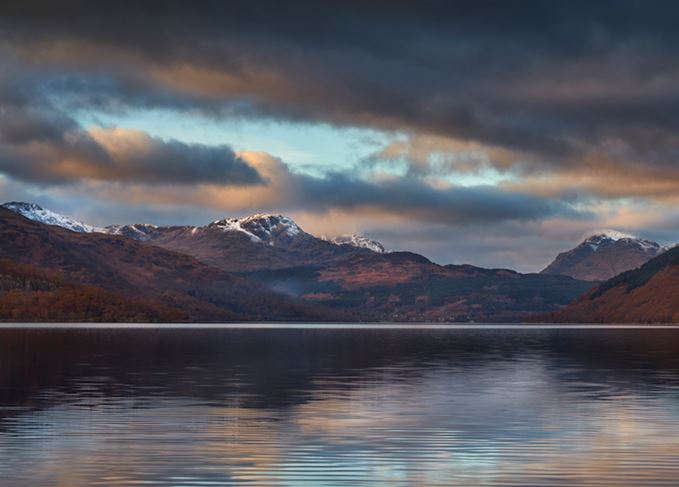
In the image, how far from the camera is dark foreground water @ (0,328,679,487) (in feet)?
148

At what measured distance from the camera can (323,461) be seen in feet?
160

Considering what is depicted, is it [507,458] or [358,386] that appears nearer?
[507,458]

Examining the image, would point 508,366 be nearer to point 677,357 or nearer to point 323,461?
point 677,357

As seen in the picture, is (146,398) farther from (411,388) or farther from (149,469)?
(149,469)

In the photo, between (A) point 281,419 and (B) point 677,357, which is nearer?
(A) point 281,419

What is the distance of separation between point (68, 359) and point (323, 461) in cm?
10324

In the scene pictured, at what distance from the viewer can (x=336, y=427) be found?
207ft

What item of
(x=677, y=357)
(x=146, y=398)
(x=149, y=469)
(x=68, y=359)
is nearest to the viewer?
(x=149, y=469)

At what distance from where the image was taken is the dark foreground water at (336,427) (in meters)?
45.2

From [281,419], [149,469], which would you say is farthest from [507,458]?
[281,419]

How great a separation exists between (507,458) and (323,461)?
8527mm

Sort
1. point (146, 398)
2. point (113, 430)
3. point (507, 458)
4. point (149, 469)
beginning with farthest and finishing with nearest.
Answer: point (146, 398), point (113, 430), point (507, 458), point (149, 469)

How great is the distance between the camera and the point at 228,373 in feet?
393

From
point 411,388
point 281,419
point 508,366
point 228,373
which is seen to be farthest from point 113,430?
point 508,366
